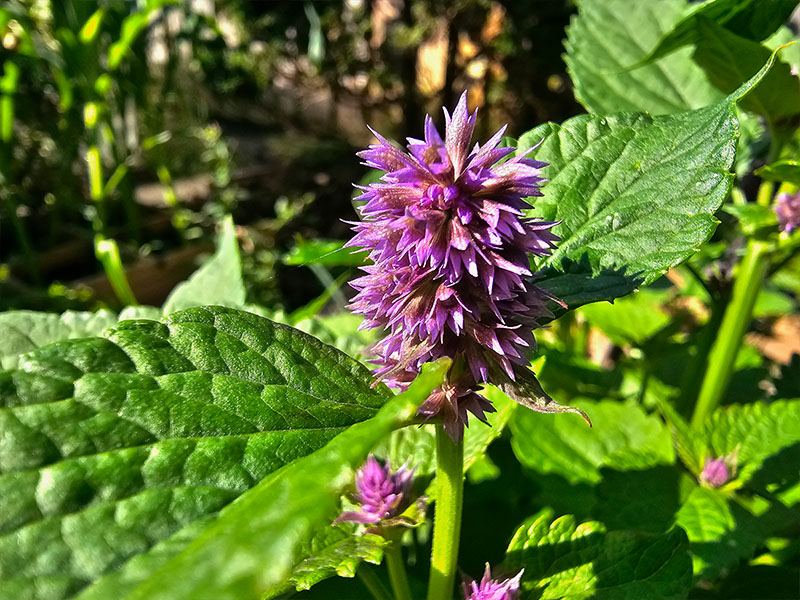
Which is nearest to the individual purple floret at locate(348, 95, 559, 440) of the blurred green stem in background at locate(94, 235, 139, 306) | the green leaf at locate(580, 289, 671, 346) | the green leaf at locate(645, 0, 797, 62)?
the green leaf at locate(645, 0, 797, 62)

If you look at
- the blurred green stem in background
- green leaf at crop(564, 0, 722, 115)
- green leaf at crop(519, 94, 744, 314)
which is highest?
the blurred green stem in background

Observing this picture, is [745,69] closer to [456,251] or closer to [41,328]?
[456,251]

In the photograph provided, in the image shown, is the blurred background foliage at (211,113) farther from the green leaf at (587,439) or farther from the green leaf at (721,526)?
the green leaf at (721,526)

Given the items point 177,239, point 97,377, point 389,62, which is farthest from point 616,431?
point 389,62

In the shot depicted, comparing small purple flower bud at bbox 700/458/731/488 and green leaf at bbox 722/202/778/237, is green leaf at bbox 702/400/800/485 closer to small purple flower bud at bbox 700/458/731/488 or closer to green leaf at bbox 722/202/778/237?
small purple flower bud at bbox 700/458/731/488

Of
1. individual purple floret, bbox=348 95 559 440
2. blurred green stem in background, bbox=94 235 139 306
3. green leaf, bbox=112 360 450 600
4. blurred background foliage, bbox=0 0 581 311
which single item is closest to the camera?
green leaf, bbox=112 360 450 600

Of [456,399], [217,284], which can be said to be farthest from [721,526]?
[217,284]

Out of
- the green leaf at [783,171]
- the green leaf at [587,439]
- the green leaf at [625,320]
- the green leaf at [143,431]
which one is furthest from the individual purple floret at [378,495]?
the green leaf at [625,320]
